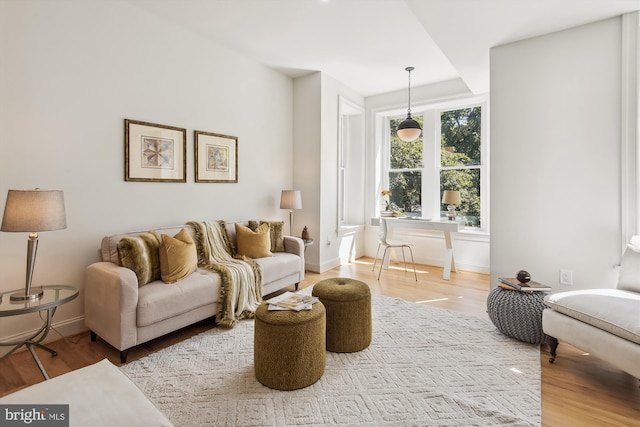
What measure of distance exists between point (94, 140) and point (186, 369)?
6.72 ft

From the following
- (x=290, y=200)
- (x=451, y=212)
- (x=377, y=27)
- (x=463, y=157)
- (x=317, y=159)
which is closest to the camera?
(x=377, y=27)

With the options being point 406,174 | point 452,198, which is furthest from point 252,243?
point 406,174

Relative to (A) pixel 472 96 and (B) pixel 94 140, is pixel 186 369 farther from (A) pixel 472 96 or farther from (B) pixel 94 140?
(A) pixel 472 96

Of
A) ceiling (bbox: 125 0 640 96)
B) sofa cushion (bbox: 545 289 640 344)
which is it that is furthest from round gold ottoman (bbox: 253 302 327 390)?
ceiling (bbox: 125 0 640 96)

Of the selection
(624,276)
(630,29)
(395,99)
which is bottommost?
(624,276)

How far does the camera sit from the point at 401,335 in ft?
8.50

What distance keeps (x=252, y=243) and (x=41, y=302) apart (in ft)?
5.93

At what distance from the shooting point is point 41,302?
190cm

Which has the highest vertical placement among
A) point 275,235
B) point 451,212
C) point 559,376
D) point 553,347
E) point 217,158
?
point 217,158

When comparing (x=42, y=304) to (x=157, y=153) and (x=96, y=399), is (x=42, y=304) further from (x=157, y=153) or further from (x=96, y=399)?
(x=157, y=153)

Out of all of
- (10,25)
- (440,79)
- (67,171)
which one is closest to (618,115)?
(440,79)

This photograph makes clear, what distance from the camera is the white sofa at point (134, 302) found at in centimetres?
216

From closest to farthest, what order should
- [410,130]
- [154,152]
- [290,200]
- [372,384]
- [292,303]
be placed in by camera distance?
[372,384], [292,303], [154,152], [290,200], [410,130]

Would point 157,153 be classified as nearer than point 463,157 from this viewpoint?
Yes
